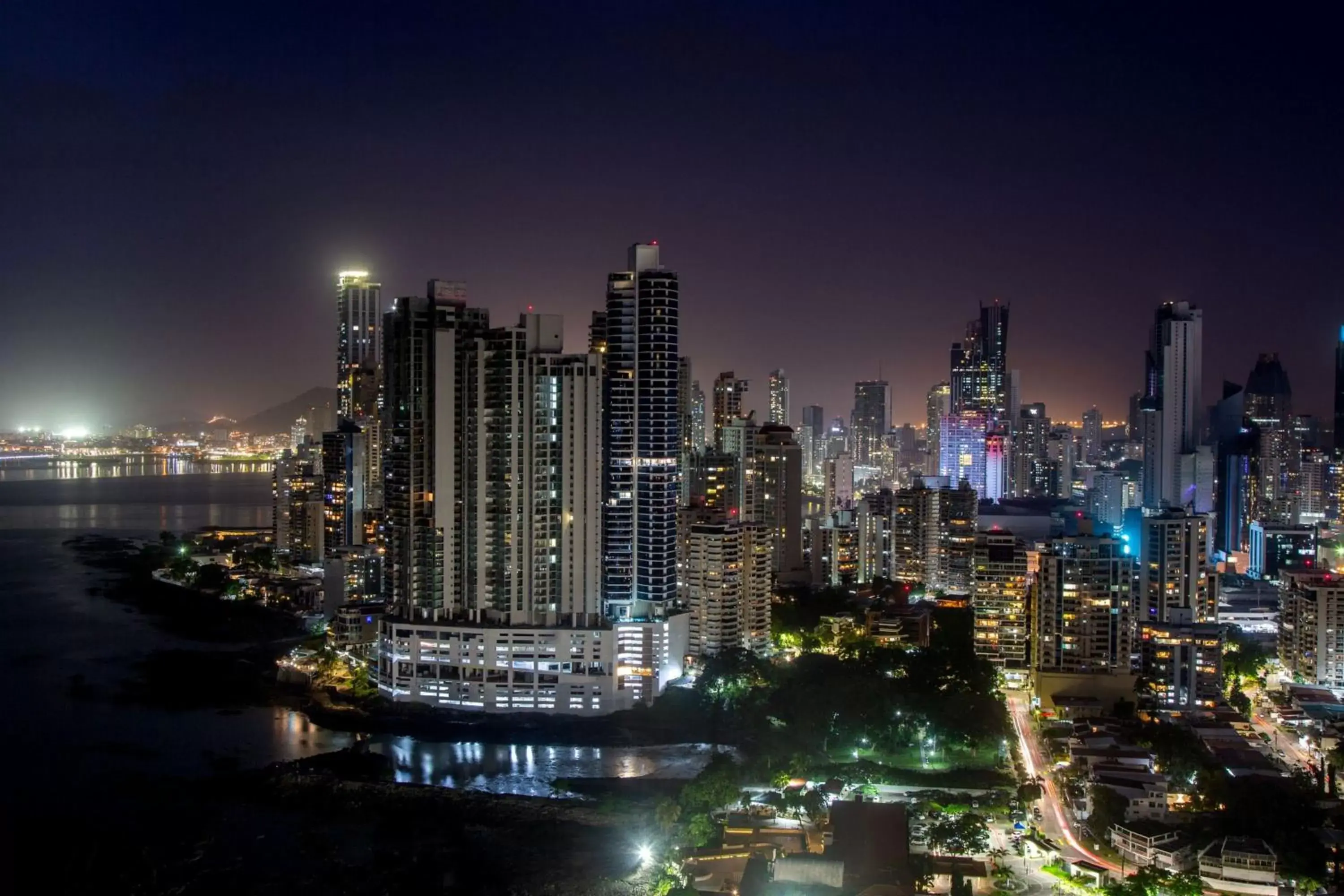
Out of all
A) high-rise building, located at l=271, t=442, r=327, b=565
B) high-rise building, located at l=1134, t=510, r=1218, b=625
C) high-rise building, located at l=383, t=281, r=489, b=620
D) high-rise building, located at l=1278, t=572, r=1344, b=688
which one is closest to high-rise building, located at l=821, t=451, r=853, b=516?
high-rise building, located at l=271, t=442, r=327, b=565

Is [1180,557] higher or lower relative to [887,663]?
higher

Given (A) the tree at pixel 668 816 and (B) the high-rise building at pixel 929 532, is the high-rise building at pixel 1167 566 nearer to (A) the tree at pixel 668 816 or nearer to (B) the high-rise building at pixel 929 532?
(B) the high-rise building at pixel 929 532

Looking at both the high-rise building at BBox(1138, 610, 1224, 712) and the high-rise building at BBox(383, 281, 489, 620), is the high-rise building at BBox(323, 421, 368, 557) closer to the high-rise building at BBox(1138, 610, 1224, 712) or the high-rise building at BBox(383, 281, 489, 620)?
the high-rise building at BBox(383, 281, 489, 620)

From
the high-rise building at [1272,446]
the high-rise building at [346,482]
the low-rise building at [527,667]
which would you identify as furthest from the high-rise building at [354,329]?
the high-rise building at [1272,446]

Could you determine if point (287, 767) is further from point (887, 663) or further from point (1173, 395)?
point (1173, 395)

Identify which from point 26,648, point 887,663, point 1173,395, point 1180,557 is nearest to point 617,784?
point 887,663

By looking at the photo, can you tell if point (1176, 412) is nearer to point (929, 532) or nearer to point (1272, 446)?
point (1272, 446)

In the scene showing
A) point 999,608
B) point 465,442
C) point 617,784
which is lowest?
point 617,784

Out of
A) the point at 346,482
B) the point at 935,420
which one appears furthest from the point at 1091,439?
the point at 346,482
